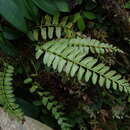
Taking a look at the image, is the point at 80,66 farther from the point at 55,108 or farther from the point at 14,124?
the point at 14,124

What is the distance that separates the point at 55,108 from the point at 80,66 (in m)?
0.42

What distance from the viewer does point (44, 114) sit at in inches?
88.0

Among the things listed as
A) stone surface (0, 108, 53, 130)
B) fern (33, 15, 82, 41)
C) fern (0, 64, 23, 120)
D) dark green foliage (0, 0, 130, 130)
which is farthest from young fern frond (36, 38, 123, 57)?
stone surface (0, 108, 53, 130)

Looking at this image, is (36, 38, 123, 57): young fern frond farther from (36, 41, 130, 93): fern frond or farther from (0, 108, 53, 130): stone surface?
(0, 108, 53, 130): stone surface

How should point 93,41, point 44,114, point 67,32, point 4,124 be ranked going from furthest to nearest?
point 44,114 < point 67,32 < point 93,41 < point 4,124

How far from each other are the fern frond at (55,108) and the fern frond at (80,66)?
317 millimetres

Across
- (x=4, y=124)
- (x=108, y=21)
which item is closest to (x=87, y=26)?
(x=108, y=21)

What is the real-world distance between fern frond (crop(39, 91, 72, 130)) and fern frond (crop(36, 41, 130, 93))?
1.04 feet

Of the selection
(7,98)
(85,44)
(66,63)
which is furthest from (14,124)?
(85,44)

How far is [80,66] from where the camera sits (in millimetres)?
1842

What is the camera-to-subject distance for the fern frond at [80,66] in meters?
1.80

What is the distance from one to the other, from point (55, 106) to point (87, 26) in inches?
26.5

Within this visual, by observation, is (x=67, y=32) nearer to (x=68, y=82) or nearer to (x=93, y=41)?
(x=93, y=41)

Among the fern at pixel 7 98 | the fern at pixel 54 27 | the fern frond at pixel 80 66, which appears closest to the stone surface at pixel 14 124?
the fern at pixel 7 98
